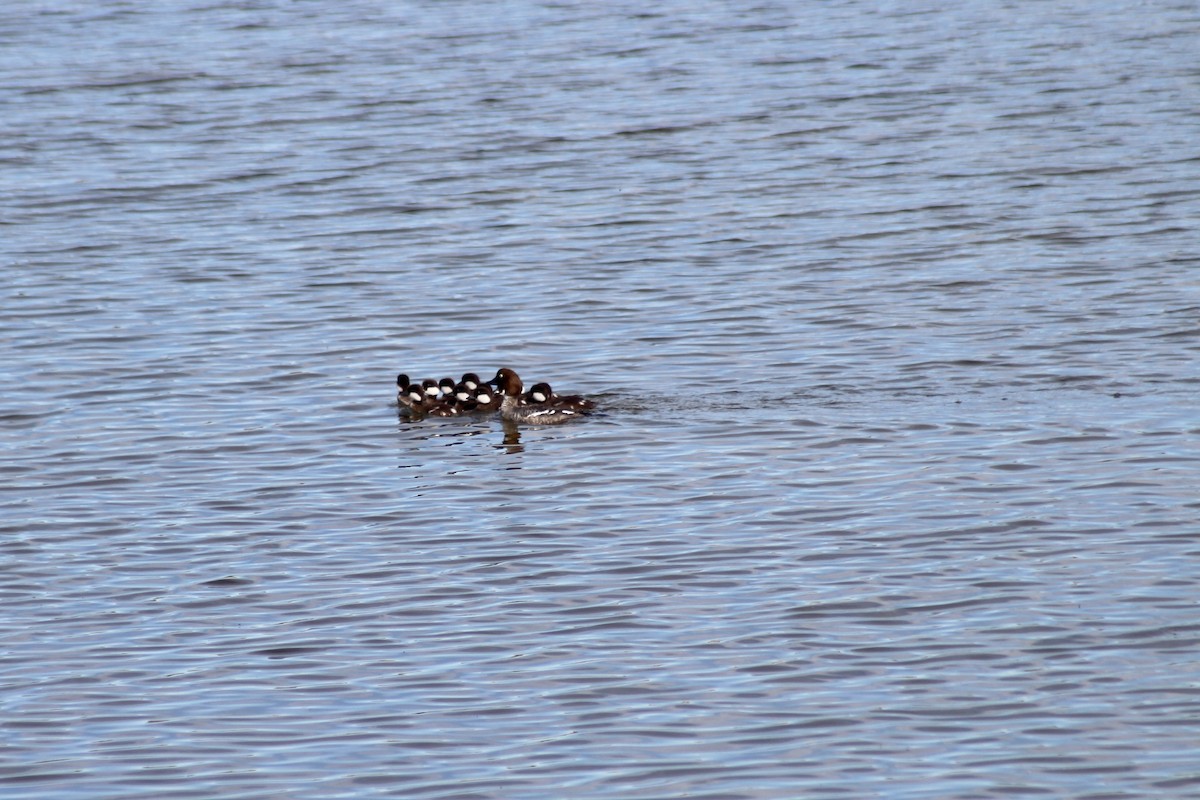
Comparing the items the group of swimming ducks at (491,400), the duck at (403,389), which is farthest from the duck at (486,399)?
the duck at (403,389)

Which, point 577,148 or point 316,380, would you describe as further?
point 577,148

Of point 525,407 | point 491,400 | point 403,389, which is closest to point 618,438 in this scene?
point 525,407

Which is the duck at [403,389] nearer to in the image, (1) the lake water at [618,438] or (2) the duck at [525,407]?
(1) the lake water at [618,438]

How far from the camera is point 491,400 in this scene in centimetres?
1428

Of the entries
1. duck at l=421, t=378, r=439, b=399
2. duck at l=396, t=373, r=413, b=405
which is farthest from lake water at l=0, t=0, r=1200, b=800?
duck at l=421, t=378, r=439, b=399

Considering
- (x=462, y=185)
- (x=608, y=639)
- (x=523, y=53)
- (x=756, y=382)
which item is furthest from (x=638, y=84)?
(x=608, y=639)

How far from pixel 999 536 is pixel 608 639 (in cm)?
255

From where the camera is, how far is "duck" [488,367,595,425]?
45.2 feet

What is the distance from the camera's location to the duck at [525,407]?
1379 centimetres

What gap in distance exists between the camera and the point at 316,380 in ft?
49.7

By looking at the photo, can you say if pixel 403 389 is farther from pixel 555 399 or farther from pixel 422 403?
pixel 555 399

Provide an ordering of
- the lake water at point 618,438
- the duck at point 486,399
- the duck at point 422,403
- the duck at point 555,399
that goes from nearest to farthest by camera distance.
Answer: the lake water at point 618,438 < the duck at point 555,399 < the duck at point 422,403 < the duck at point 486,399

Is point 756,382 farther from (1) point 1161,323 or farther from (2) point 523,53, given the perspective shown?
(2) point 523,53

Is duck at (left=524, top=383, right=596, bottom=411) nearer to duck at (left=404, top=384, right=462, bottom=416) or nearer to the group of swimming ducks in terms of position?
the group of swimming ducks
